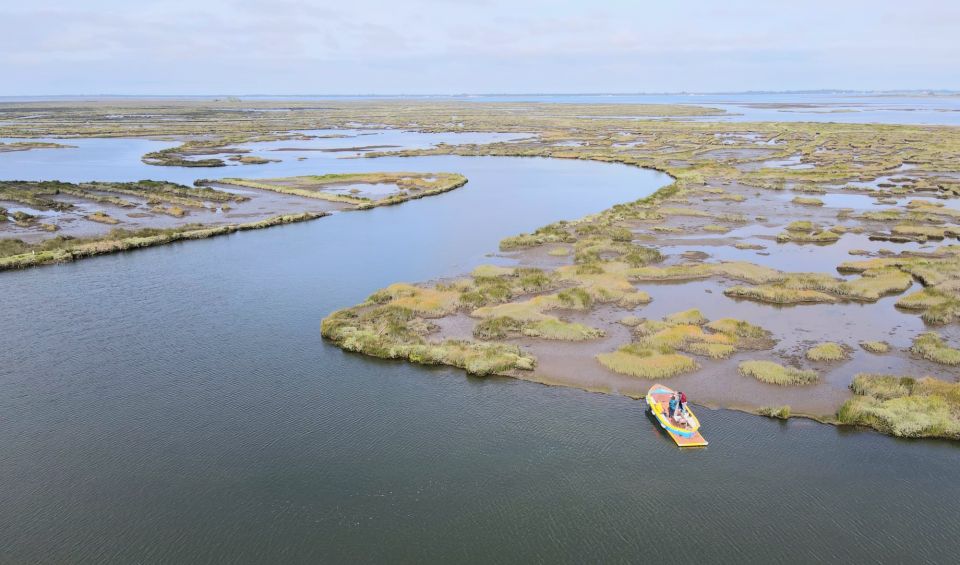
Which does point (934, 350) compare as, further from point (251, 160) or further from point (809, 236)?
point (251, 160)

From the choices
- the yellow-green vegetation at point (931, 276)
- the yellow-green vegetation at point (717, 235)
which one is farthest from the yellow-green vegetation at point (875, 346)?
the yellow-green vegetation at point (717, 235)

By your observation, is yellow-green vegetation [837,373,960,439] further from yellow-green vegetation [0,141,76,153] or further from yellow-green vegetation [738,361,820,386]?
A: yellow-green vegetation [0,141,76,153]

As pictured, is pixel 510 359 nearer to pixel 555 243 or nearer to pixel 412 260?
pixel 412 260

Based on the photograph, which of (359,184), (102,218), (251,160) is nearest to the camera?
(102,218)

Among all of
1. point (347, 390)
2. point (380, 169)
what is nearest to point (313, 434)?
point (347, 390)

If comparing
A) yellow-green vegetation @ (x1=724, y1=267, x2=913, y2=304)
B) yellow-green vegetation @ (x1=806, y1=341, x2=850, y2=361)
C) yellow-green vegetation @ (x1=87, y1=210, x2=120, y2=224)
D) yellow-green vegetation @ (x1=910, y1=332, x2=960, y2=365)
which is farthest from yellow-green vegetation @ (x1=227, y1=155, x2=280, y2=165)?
yellow-green vegetation @ (x1=910, y1=332, x2=960, y2=365)

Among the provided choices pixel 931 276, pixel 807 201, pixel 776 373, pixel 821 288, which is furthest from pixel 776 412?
pixel 807 201

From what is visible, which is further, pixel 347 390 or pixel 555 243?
pixel 555 243
